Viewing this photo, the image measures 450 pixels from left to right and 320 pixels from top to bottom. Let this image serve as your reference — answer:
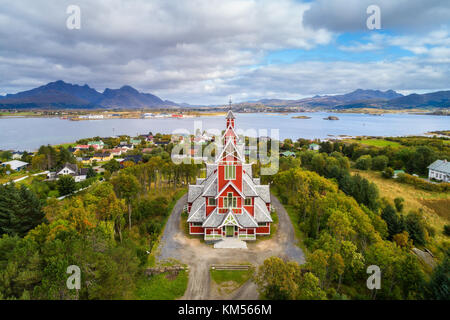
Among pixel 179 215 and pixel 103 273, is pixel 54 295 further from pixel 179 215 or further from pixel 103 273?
pixel 179 215

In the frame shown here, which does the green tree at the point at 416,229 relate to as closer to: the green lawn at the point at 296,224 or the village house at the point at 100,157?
the green lawn at the point at 296,224

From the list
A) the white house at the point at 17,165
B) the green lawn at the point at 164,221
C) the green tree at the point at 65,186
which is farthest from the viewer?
the white house at the point at 17,165

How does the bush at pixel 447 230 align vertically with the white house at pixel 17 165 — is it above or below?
below

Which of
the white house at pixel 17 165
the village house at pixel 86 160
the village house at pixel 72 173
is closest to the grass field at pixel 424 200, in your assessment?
the village house at pixel 72 173

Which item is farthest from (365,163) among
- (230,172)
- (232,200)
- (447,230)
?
(230,172)

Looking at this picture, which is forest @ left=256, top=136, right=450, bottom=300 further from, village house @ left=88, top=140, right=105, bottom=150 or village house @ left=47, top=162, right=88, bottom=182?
village house @ left=88, top=140, right=105, bottom=150

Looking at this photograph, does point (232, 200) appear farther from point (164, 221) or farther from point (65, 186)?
point (65, 186)

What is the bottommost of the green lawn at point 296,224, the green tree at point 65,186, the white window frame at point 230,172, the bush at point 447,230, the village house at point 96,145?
the bush at point 447,230
